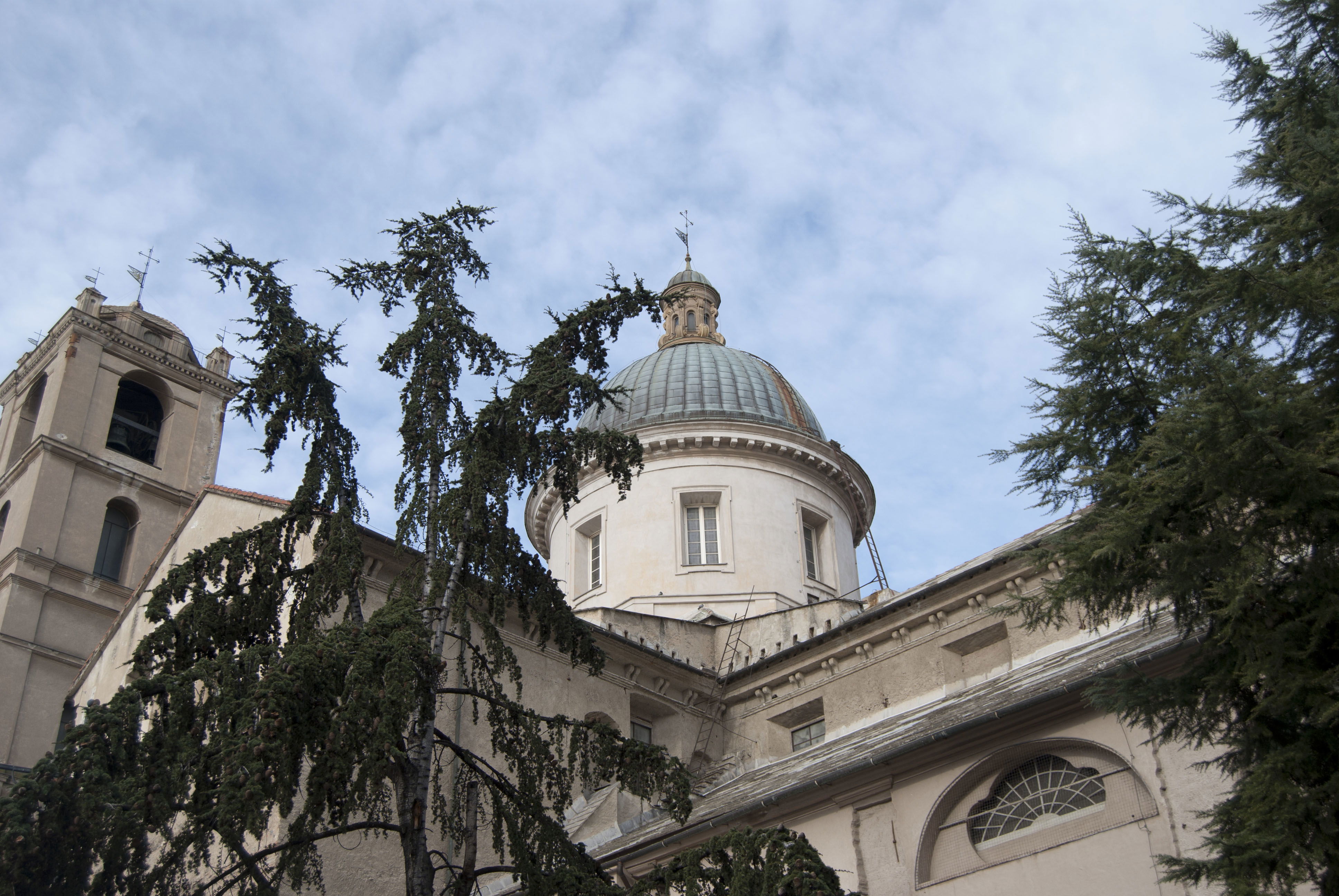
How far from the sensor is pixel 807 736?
66.8ft

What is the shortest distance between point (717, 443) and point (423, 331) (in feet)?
53.6

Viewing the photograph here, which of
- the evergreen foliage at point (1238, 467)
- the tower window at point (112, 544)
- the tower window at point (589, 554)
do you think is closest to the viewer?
the evergreen foliage at point (1238, 467)

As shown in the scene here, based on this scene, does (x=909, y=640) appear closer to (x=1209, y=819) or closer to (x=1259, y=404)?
(x=1209, y=819)

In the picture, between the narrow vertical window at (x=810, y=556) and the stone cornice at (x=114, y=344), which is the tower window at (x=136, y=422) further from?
the narrow vertical window at (x=810, y=556)

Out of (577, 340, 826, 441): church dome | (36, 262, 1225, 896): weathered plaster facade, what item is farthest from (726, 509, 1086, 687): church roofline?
(577, 340, 826, 441): church dome

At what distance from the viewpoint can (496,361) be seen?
11.1 metres

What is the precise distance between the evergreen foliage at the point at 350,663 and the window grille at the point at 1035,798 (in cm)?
512

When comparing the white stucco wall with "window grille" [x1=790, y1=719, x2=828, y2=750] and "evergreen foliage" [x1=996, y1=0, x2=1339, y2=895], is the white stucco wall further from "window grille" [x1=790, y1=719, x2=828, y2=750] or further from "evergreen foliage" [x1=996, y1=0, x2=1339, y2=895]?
"evergreen foliage" [x1=996, y1=0, x2=1339, y2=895]

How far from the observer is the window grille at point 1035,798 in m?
13.1

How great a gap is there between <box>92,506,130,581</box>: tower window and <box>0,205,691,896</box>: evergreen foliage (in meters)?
20.2

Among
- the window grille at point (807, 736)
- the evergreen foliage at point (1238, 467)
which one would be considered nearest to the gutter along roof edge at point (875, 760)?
the evergreen foliage at point (1238, 467)

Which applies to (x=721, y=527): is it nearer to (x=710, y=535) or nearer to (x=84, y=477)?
(x=710, y=535)

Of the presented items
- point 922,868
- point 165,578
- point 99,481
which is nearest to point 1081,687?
point 922,868

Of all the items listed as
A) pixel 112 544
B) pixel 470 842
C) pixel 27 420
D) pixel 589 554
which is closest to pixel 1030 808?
pixel 470 842
